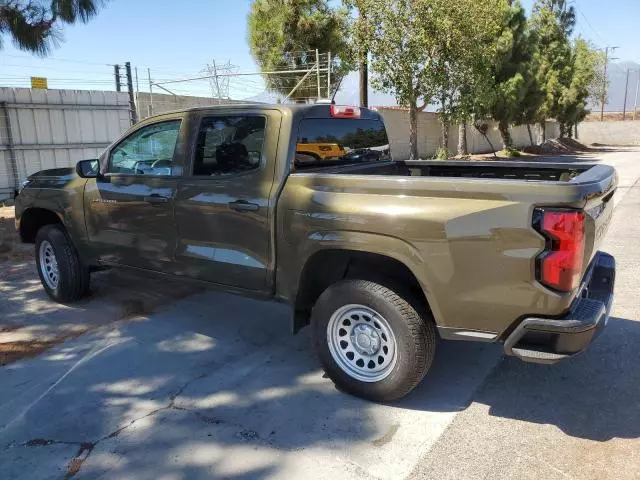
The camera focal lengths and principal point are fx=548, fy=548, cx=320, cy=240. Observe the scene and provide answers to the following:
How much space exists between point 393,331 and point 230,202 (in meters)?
1.48

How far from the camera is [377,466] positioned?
2.88 meters

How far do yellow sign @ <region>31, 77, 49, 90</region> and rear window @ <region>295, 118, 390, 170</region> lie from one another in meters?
11.4

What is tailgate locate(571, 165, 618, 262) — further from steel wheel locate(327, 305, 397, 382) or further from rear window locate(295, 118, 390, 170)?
rear window locate(295, 118, 390, 170)

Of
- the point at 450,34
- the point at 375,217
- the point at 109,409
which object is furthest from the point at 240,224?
the point at 450,34

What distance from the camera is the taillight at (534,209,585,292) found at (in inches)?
108

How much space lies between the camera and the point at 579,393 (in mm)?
3561

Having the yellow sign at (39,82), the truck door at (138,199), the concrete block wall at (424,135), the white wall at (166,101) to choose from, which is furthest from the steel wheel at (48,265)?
the white wall at (166,101)

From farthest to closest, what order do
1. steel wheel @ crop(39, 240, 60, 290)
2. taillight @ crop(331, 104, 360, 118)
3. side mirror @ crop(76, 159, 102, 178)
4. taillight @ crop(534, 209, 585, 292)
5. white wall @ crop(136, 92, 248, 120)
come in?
white wall @ crop(136, 92, 248, 120) → steel wheel @ crop(39, 240, 60, 290) → side mirror @ crop(76, 159, 102, 178) → taillight @ crop(331, 104, 360, 118) → taillight @ crop(534, 209, 585, 292)

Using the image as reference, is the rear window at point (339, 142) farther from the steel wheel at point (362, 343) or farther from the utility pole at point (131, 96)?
the utility pole at point (131, 96)

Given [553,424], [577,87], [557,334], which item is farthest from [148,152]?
[577,87]

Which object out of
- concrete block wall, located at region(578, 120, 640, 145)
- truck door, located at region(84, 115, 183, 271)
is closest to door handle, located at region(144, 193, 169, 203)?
truck door, located at region(84, 115, 183, 271)

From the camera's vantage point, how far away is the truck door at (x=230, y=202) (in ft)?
12.5

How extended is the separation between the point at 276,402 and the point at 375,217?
4.52 ft

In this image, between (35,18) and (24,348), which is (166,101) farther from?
(24,348)
